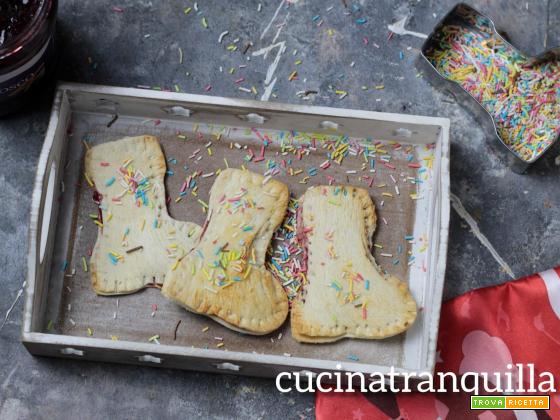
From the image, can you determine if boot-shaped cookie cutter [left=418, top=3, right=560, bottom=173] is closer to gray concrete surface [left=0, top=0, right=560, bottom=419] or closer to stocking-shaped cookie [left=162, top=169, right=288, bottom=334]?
gray concrete surface [left=0, top=0, right=560, bottom=419]

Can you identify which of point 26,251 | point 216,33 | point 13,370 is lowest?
point 13,370

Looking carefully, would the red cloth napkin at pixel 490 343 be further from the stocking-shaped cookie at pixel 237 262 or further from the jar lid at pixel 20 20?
the jar lid at pixel 20 20

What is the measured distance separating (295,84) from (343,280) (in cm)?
37

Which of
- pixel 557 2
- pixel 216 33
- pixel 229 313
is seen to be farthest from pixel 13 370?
pixel 557 2

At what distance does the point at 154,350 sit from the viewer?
1307mm

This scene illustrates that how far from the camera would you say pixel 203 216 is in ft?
4.73

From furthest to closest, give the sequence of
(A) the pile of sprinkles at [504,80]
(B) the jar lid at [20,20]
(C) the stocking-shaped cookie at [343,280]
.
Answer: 1. (A) the pile of sprinkles at [504,80]
2. (C) the stocking-shaped cookie at [343,280]
3. (B) the jar lid at [20,20]

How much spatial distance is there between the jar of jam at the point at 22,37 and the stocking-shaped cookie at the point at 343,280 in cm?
49

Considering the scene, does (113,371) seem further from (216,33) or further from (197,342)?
(216,33)

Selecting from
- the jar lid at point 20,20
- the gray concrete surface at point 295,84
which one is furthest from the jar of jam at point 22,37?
the gray concrete surface at point 295,84

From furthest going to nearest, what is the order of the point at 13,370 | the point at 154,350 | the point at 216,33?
the point at 216,33
the point at 13,370
the point at 154,350

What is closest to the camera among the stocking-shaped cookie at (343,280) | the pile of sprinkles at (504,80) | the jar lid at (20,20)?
the jar lid at (20,20)

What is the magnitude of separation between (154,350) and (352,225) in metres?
0.39

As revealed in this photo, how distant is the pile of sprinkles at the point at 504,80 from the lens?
1.52 m
